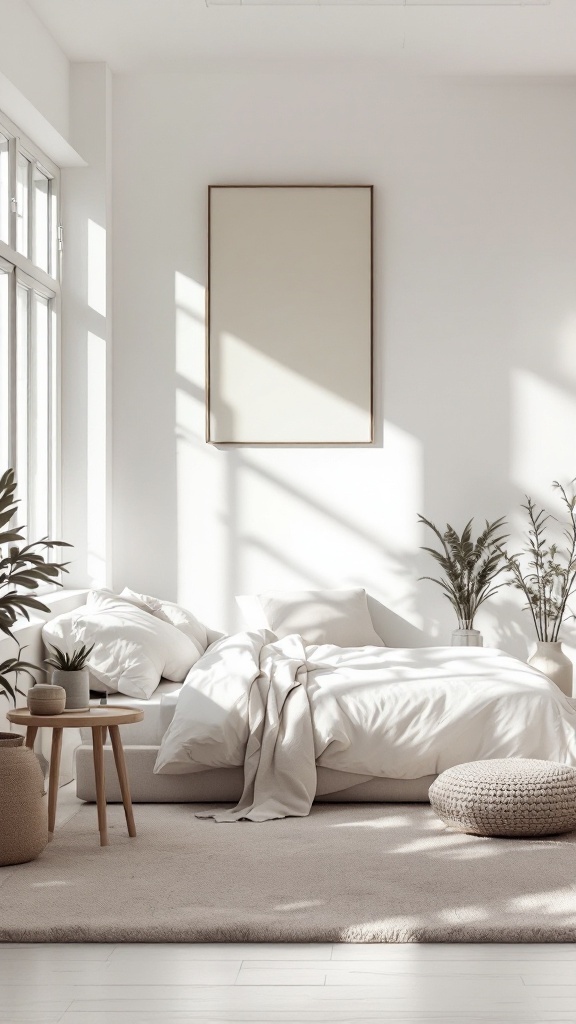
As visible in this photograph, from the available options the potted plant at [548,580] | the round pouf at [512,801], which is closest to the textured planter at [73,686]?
the round pouf at [512,801]

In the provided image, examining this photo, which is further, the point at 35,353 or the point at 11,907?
the point at 35,353

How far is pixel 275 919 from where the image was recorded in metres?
3.21

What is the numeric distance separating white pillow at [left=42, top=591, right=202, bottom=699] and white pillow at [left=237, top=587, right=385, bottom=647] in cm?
91

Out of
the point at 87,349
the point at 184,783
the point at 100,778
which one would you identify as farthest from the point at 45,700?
the point at 87,349

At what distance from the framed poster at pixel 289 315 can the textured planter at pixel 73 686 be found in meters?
2.71

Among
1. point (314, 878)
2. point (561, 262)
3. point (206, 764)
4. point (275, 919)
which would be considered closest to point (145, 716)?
point (206, 764)

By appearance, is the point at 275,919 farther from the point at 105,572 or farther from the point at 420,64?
the point at 420,64

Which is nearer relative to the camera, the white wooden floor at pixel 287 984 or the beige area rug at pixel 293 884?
the white wooden floor at pixel 287 984

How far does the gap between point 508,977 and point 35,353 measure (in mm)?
4364

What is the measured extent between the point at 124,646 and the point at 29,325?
194 centimetres

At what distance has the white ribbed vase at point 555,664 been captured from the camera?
634 centimetres

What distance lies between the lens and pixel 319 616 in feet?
20.7

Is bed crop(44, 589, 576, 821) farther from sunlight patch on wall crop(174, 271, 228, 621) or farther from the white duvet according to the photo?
sunlight patch on wall crop(174, 271, 228, 621)

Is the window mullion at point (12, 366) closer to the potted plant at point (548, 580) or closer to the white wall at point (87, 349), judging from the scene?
the white wall at point (87, 349)
